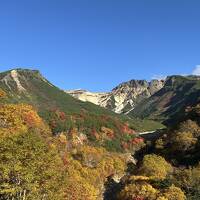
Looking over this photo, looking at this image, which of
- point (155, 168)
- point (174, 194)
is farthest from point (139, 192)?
point (155, 168)

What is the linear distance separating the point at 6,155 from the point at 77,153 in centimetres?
10025

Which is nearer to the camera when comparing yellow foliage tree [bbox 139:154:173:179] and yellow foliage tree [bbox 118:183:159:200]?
yellow foliage tree [bbox 118:183:159:200]

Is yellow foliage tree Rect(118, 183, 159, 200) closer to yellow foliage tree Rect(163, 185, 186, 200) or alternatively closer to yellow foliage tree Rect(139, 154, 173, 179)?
yellow foliage tree Rect(163, 185, 186, 200)

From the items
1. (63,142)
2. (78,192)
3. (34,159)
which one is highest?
(63,142)

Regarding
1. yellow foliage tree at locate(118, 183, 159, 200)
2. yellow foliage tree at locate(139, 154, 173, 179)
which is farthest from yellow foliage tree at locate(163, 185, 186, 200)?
yellow foliage tree at locate(139, 154, 173, 179)

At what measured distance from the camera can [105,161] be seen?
17362 centimetres

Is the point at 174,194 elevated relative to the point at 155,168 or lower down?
lower down

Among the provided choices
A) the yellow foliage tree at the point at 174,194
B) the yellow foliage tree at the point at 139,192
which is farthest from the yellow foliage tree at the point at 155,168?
the yellow foliage tree at the point at 174,194

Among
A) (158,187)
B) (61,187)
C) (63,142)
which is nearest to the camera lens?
(61,187)

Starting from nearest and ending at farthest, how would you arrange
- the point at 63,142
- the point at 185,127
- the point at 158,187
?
the point at 158,187, the point at 185,127, the point at 63,142

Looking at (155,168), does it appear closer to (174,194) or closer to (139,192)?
(139,192)

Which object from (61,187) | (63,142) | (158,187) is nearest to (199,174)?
(158,187)

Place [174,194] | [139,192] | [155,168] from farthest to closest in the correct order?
[155,168] < [139,192] < [174,194]

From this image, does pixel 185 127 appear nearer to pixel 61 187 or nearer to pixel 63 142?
pixel 63 142
